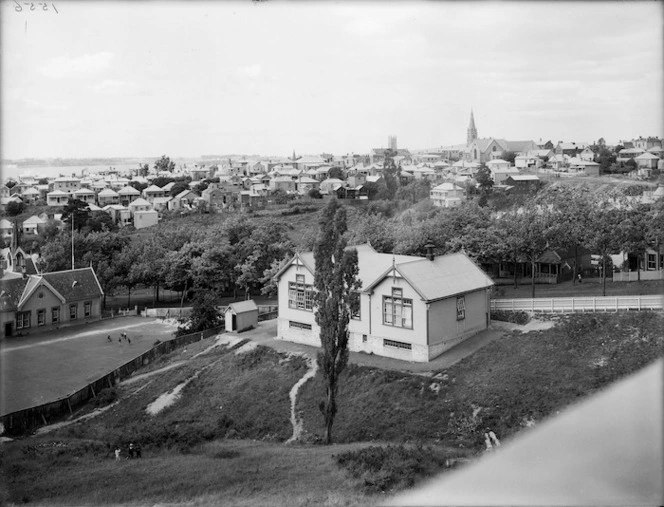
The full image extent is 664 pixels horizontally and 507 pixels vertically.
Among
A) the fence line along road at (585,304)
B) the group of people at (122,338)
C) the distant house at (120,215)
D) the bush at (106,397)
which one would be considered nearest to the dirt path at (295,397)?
the bush at (106,397)

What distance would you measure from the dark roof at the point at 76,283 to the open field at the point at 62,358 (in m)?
0.85

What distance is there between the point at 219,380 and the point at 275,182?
28867mm

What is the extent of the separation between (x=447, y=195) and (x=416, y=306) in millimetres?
16924

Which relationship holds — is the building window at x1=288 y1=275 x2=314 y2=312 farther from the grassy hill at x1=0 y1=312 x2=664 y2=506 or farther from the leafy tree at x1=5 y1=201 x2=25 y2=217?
the leafy tree at x1=5 y1=201 x2=25 y2=217

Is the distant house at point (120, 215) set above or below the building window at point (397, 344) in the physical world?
above

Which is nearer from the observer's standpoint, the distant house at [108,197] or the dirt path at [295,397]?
the dirt path at [295,397]

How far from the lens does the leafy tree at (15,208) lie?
27.2 m

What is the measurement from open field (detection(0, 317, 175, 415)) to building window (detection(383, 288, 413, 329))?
5743 mm

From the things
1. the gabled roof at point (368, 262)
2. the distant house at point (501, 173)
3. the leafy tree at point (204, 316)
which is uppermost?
the distant house at point (501, 173)

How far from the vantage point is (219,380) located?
492 inches

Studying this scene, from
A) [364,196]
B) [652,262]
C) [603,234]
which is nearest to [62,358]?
[603,234]

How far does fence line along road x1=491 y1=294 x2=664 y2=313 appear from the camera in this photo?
1233 centimetres

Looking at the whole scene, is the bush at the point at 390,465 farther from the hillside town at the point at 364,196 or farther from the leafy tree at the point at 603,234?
the leafy tree at the point at 603,234

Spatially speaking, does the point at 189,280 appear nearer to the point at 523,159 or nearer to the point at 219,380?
the point at 219,380
